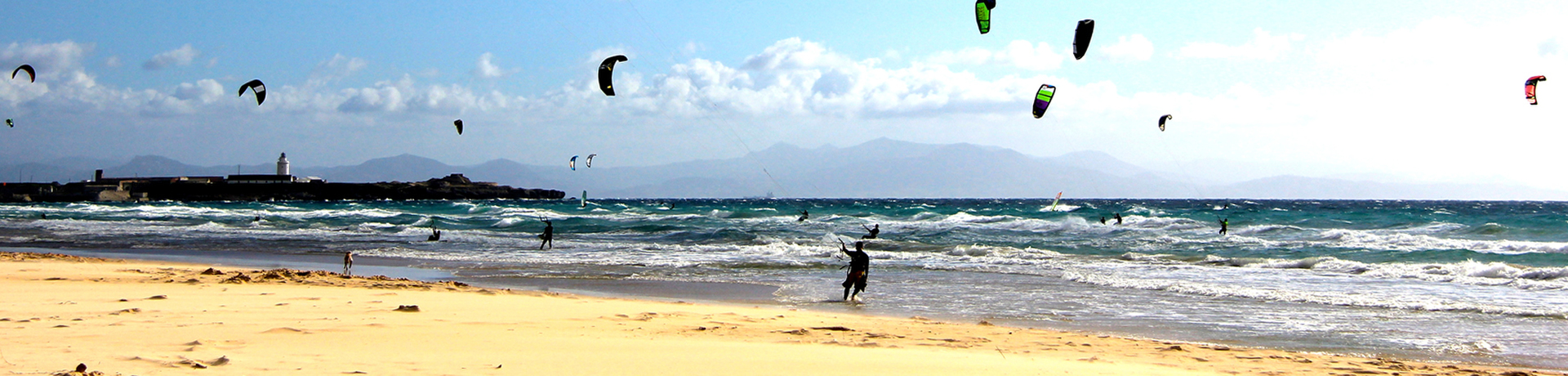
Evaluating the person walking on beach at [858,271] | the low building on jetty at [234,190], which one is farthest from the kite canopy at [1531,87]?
the low building on jetty at [234,190]

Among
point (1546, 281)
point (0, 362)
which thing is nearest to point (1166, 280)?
point (1546, 281)

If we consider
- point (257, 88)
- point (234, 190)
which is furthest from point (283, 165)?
point (257, 88)

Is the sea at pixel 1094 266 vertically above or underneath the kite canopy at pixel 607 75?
underneath

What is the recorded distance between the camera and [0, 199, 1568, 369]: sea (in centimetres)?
912

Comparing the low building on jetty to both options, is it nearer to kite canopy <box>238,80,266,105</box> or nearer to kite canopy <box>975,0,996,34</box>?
kite canopy <box>238,80,266,105</box>

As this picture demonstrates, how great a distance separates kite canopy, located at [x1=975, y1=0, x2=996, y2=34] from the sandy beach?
5.97 meters

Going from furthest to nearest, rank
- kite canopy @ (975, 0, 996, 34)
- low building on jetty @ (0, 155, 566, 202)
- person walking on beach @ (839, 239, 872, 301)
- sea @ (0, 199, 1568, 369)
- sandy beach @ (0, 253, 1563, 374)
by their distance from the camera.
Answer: low building on jetty @ (0, 155, 566, 202)
kite canopy @ (975, 0, 996, 34)
person walking on beach @ (839, 239, 872, 301)
sea @ (0, 199, 1568, 369)
sandy beach @ (0, 253, 1563, 374)

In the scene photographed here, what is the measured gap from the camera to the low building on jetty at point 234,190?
8406cm

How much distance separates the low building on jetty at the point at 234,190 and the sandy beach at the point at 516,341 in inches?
3582

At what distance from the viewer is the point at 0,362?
15.9 feet

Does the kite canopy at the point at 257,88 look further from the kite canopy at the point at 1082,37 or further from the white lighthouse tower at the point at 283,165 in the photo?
the white lighthouse tower at the point at 283,165

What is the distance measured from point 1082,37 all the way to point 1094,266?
4726 millimetres

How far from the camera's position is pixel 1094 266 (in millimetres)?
17297

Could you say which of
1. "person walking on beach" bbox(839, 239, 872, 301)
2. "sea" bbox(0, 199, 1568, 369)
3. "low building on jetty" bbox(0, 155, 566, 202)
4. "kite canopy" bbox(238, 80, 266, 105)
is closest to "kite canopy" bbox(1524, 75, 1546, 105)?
"sea" bbox(0, 199, 1568, 369)
